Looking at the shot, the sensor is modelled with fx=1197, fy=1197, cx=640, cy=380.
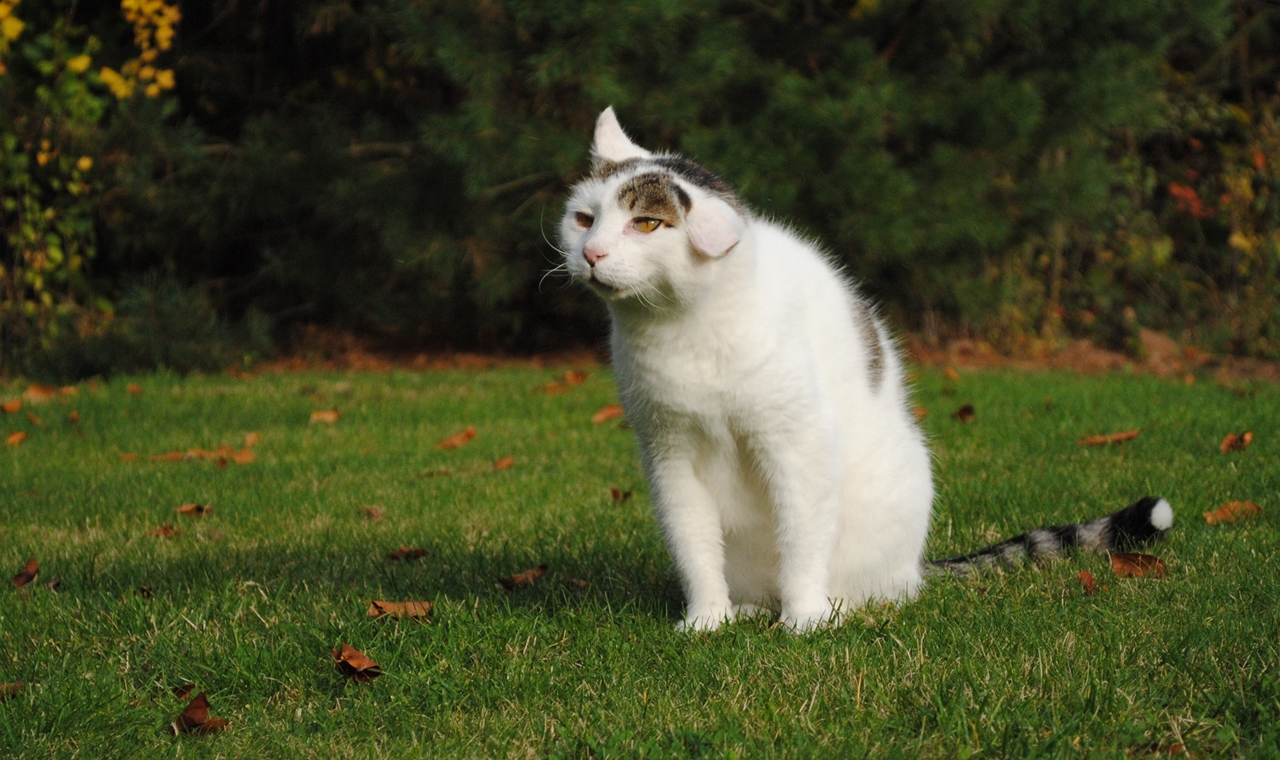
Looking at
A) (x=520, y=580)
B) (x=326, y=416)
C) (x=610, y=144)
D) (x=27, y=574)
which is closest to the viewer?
(x=610, y=144)

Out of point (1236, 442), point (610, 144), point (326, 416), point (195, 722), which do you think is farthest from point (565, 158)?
point (195, 722)

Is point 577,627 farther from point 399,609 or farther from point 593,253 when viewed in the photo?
point 593,253

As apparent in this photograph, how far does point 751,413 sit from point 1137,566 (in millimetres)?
1229

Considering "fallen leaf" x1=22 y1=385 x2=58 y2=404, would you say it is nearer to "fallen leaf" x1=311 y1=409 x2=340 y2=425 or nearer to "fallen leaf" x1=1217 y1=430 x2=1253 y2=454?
"fallen leaf" x1=311 y1=409 x2=340 y2=425

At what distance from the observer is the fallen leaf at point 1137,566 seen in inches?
124

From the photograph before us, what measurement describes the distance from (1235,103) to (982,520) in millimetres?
7918

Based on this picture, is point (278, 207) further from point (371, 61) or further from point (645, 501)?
point (645, 501)

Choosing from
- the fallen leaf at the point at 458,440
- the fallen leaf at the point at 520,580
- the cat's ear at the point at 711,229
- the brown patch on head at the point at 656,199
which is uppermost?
the brown patch on head at the point at 656,199

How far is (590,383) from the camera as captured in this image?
790cm

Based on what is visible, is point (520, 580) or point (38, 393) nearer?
point (520, 580)

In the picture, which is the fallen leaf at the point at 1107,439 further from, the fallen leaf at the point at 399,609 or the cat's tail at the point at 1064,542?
the fallen leaf at the point at 399,609

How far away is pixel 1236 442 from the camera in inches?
192

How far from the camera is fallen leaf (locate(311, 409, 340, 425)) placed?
260 inches

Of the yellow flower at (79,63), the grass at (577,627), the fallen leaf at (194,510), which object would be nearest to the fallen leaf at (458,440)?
the grass at (577,627)
